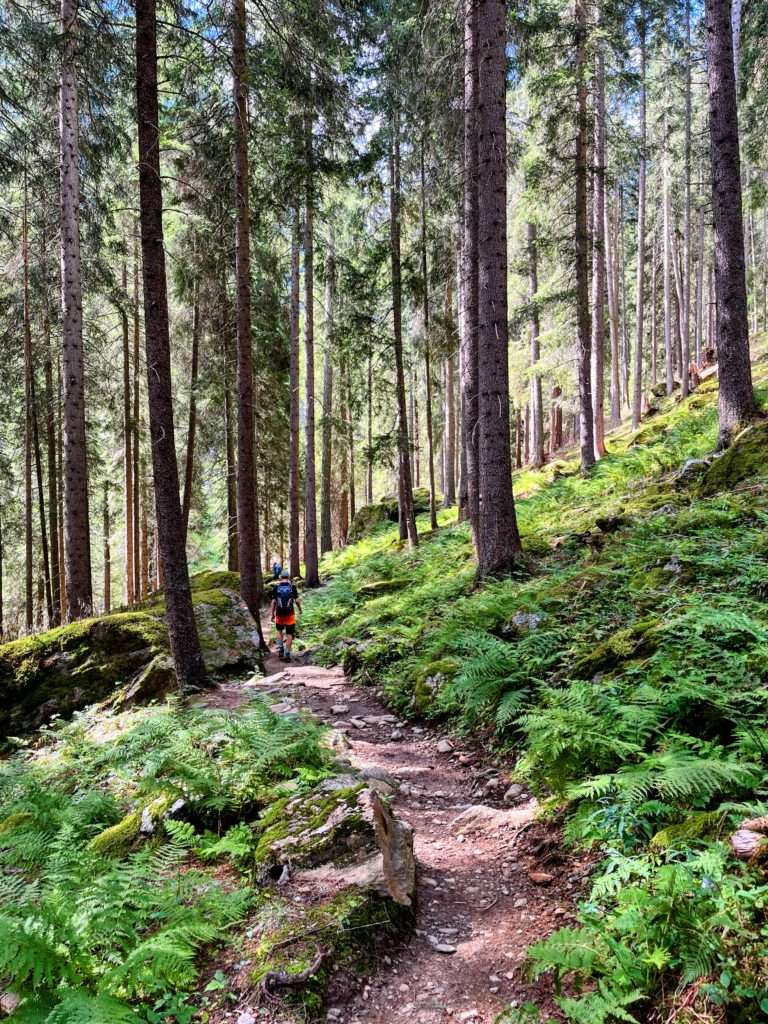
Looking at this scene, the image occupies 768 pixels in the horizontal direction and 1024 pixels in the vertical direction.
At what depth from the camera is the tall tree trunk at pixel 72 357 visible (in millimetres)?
10914

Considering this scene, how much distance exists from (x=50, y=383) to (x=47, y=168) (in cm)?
569

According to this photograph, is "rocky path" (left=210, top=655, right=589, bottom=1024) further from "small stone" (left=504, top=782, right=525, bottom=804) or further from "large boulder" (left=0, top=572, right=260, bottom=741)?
"large boulder" (left=0, top=572, right=260, bottom=741)

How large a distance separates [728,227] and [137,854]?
1080 centimetres

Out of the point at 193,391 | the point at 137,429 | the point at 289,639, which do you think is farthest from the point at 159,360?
the point at 137,429

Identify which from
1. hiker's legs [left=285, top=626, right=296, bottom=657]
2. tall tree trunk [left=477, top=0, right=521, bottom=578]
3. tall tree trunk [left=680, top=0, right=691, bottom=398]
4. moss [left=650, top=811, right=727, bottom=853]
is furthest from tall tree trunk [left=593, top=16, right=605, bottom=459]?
moss [left=650, top=811, right=727, bottom=853]

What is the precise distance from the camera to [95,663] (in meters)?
8.96

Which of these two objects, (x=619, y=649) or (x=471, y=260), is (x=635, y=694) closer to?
(x=619, y=649)

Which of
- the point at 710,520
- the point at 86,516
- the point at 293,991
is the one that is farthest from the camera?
the point at 86,516

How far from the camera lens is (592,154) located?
749 inches

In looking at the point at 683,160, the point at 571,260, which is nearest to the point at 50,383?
the point at 571,260

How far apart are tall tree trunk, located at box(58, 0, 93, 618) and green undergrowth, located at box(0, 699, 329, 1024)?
16.2 feet

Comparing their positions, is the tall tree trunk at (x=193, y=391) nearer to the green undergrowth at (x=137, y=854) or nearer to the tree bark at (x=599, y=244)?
the tree bark at (x=599, y=244)

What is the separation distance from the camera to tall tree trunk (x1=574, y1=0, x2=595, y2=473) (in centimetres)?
1409

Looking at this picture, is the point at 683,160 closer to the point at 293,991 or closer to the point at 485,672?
the point at 485,672
